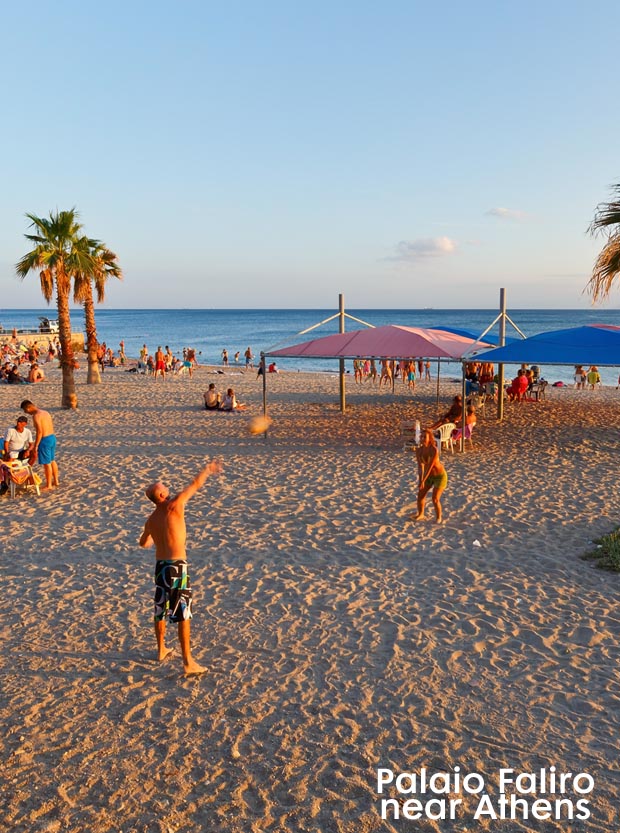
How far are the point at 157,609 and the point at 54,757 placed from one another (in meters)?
1.16

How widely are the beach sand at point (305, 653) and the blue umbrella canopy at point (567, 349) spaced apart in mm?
3104

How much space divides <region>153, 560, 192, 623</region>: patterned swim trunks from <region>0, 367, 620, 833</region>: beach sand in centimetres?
51

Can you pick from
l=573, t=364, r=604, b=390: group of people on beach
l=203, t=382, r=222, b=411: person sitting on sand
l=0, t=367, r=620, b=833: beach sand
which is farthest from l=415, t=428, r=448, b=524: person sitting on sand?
l=573, t=364, r=604, b=390: group of people on beach

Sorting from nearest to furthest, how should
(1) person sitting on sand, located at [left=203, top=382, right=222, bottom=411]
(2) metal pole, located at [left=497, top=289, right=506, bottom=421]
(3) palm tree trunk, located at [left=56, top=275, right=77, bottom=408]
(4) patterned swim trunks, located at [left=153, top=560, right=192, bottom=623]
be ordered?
1. (4) patterned swim trunks, located at [left=153, top=560, right=192, bottom=623]
2. (2) metal pole, located at [left=497, top=289, right=506, bottom=421]
3. (3) palm tree trunk, located at [left=56, top=275, right=77, bottom=408]
4. (1) person sitting on sand, located at [left=203, top=382, right=222, bottom=411]

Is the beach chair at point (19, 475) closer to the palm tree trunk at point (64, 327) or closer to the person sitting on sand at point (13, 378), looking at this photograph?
the palm tree trunk at point (64, 327)

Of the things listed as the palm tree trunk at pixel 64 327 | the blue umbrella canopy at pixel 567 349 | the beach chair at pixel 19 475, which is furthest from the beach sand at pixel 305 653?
the palm tree trunk at pixel 64 327

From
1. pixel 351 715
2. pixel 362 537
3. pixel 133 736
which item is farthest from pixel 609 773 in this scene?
pixel 362 537

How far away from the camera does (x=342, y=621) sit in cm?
561

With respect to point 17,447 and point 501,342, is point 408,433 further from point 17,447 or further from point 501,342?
point 17,447

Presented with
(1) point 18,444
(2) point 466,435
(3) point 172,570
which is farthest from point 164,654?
(2) point 466,435

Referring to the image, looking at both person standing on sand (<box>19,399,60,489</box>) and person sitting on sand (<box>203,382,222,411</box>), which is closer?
person standing on sand (<box>19,399,60,489</box>)

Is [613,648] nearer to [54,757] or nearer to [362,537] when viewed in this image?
[362,537]

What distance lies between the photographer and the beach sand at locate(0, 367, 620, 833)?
357cm

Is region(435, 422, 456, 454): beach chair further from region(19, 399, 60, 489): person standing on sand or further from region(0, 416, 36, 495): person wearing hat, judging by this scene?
region(0, 416, 36, 495): person wearing hat
